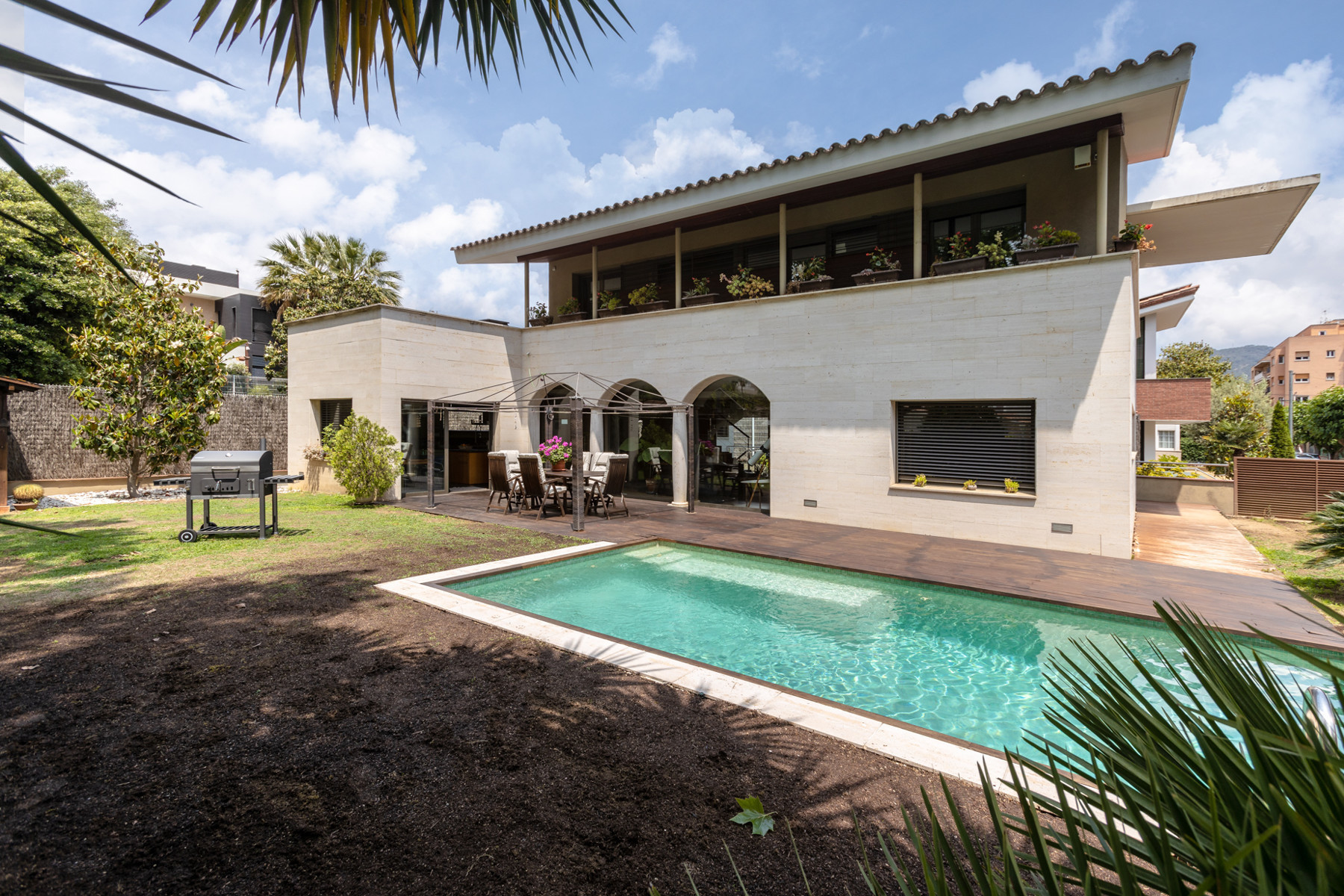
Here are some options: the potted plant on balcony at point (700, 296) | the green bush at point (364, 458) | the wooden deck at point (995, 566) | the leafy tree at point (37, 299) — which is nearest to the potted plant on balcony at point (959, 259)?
the wooden deck at point (995, 566)

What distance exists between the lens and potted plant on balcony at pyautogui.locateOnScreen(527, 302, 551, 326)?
51.6ft

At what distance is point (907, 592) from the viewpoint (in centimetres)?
693

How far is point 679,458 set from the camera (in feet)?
42.7

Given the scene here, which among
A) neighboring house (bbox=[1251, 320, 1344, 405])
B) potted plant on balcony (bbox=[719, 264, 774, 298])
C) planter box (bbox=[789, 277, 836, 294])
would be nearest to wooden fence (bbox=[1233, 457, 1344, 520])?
planter box (bbox=[789, 277, 836, 294])

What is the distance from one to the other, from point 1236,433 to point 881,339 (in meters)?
24.4

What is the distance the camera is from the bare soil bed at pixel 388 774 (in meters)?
2.65

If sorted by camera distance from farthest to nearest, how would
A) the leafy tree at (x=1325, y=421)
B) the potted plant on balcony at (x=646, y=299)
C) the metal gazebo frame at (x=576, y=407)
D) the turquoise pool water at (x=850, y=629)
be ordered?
the leafy tree at (x=1325, y=421)
the potted plant on balcony at (x=646, y=299)
the metal gazebo frame at (x=576, y=407)
the turquoise pool water at (x=850, y=629)

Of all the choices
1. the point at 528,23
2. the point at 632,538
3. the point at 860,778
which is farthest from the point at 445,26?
the point at 632,538

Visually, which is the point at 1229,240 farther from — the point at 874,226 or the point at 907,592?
the point at 907,592

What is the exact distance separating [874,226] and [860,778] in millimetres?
11005

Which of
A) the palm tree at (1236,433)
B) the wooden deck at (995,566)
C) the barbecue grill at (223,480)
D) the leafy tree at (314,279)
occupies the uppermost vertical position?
the leafy tree at (314,279)

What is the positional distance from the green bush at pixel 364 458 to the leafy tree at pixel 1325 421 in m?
41.3

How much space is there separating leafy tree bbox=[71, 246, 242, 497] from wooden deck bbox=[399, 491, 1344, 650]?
6.32 m

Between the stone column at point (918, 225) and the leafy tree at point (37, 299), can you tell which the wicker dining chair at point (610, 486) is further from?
the leafy tree at point (37, 299)
